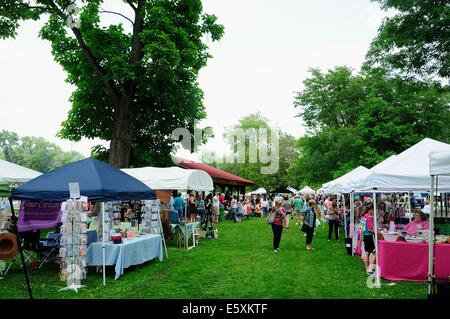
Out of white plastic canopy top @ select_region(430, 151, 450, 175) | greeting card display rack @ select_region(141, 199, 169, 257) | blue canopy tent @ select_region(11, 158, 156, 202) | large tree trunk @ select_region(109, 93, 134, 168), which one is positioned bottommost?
greeting card display rack @ select_region(141, 199, 169, 257)

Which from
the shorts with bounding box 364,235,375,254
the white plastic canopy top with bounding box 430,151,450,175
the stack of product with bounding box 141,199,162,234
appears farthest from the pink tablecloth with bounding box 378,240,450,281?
the stack of product with bounding box 141,199,162,234

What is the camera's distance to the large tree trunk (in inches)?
647

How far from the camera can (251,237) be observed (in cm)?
1628

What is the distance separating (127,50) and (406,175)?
13.3 m

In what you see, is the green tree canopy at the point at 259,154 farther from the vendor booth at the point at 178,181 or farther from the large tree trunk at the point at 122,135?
the vendor booth at the point at 178,181

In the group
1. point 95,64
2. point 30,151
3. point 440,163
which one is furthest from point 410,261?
point 30,151

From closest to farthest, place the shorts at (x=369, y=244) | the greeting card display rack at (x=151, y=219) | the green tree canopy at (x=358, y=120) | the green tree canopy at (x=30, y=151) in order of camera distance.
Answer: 1. the shorts at (x=369, y=244)
2. the greeting card display rack at (x=151, y=219)
3. the green tree canopy at (x=358, y=120)
4. the green tree canopy at (x=30, y=151)

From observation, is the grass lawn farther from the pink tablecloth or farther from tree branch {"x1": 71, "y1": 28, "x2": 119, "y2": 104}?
tree branch {"x1": 71, "y1": 28, "x2": 119, "y2": 104}

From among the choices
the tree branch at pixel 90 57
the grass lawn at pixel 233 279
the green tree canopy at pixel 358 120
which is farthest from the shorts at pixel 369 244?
the green tree canopy at pixel 358 120

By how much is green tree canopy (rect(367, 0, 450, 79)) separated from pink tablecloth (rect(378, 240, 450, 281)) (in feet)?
19.5

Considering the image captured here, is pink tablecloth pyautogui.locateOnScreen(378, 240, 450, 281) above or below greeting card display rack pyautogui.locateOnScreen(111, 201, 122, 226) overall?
below

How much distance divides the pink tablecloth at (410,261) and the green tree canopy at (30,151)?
110663 mm

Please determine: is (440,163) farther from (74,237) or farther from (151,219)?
(151,219)

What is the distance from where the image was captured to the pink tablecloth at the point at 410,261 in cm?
786
